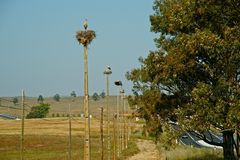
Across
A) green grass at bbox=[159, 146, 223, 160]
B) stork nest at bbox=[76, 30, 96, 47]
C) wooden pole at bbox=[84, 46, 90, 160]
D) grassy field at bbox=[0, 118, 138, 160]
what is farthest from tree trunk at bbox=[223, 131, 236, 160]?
grassy field at bbox=[0, 118, 138, 160]

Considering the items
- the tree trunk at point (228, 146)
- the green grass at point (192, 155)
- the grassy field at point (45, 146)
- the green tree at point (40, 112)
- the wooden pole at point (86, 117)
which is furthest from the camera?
the green tree at point (40, 112)

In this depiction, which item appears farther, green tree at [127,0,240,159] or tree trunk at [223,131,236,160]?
tree trunk at [223,131,236,160]

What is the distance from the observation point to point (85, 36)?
16.7m

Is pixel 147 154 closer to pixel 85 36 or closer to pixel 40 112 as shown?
pixel 85 36

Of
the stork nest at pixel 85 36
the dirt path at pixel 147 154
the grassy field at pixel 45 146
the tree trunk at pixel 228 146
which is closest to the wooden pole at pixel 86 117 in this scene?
the stork nest at pixel 85 36

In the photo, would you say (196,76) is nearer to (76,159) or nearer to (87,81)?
(87,81)

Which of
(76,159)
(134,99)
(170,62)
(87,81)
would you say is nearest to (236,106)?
(170,62)

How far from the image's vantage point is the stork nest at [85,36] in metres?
16.6

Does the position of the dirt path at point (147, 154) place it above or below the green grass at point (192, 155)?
below

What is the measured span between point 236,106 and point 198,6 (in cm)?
434

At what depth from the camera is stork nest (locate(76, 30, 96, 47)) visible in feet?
54.4

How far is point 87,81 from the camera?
18.3m

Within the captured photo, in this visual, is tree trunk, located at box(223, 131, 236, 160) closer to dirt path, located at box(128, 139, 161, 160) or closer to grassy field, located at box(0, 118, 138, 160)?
dirt path, located at box(128, 139, 161, 160)

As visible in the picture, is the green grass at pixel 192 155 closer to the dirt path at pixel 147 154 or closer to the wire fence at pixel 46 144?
the dirt path at pixel 147 154
